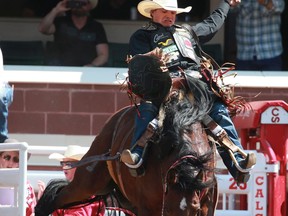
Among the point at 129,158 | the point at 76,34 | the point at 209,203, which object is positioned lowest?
the point at 209,203

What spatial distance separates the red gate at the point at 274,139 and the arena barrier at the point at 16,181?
191 cm

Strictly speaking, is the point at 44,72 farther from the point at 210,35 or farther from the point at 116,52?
the point at 210,35

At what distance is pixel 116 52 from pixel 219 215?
392cm

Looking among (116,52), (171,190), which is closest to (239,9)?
(116,52)

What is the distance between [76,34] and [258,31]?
6.56 feet

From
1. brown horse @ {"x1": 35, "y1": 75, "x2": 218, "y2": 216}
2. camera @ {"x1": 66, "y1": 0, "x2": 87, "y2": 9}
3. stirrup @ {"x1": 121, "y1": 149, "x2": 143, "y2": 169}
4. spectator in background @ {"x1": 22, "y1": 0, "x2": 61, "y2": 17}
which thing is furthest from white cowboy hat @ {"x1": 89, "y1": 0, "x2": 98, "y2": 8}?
stirrup @ {"x1": 121, "y1": 149, "x2": 143, "y2": 169}

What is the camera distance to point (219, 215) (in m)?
9.14

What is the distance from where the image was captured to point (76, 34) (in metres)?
12.2

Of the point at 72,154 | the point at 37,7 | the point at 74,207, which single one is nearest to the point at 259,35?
the point at 37,7

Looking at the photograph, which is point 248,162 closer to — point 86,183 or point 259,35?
point 86,183

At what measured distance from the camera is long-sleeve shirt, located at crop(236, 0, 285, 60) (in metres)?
12.1

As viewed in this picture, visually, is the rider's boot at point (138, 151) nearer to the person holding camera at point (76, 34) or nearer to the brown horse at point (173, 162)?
the brown horse at point (173, 162)

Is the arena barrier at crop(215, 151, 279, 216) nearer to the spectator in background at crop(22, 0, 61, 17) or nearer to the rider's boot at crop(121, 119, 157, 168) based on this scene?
the rider's boot at crop(121, 119, 157, 168)

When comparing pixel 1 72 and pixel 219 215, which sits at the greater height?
pixel 1 72
